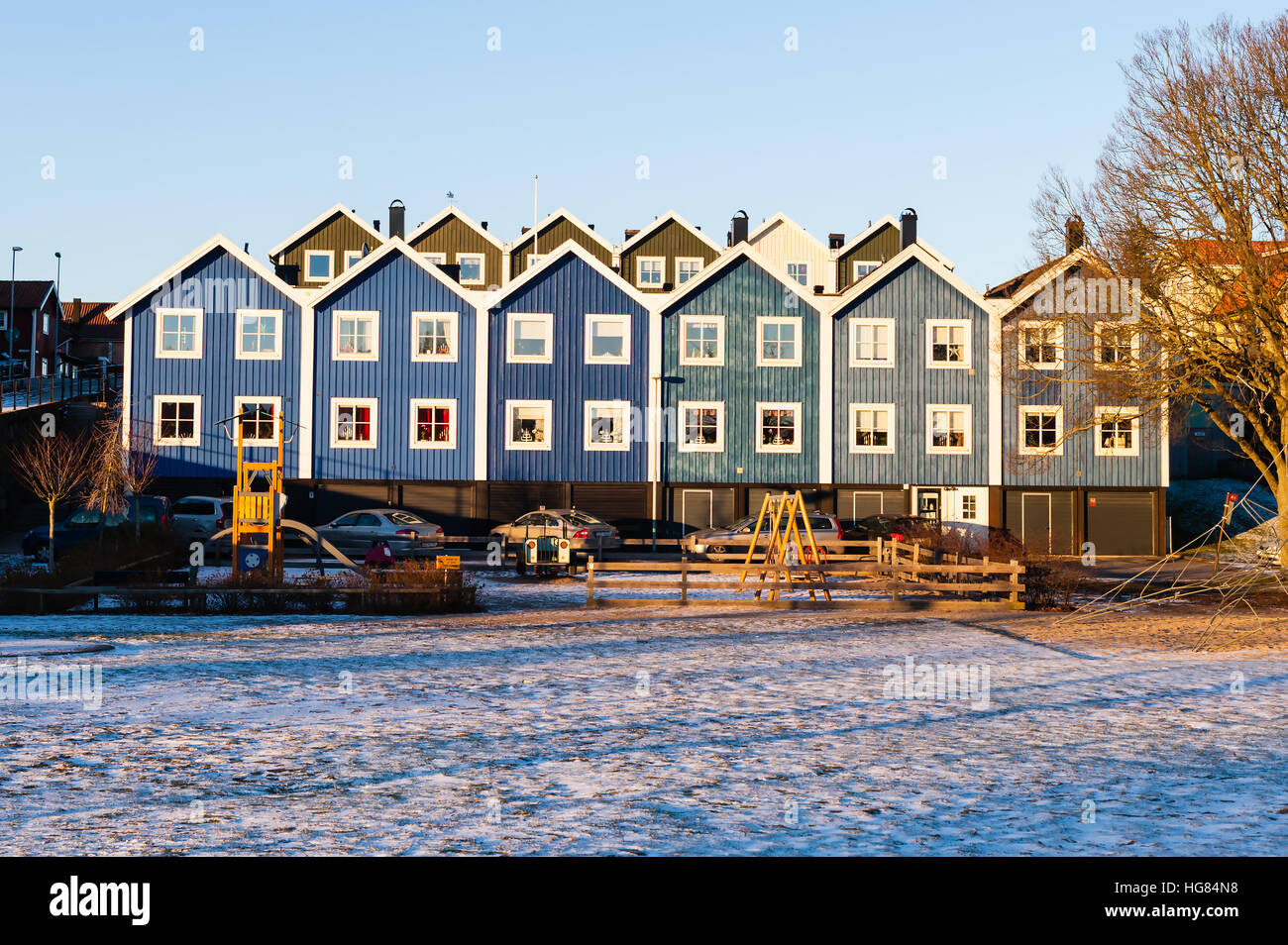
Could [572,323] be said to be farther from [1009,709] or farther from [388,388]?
[1009,709]

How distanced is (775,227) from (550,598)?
139 ft

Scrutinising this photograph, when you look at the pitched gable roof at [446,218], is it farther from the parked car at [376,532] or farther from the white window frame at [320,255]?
the parked car at [376,532]

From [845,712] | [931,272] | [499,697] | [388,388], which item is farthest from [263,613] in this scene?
[931,272]

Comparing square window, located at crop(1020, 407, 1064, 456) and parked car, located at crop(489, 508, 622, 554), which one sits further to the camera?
square window, located at crop(1020, 407, 1064, 456)

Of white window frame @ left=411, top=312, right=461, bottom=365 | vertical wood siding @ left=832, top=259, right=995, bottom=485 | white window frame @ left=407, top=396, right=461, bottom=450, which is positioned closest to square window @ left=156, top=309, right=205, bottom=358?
white window frame @ left=411, top=312, right=461, bottom=365

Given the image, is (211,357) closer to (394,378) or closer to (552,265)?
(394,378)

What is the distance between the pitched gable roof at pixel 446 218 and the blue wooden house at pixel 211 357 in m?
15.2

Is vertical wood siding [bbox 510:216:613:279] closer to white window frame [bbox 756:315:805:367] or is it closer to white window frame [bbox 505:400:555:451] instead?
white window frame [bbox 756:315:805:367]

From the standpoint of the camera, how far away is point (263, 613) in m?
22.1

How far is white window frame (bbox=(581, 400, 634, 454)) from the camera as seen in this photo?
43594 mm

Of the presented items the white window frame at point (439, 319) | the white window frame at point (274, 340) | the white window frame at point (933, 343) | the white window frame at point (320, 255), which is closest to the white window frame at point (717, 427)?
the white window frame at point (933, 343)

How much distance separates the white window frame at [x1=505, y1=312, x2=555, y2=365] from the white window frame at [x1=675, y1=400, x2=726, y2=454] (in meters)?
5.19

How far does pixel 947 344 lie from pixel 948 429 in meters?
3.27

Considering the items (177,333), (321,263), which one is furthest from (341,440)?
(321,263)
